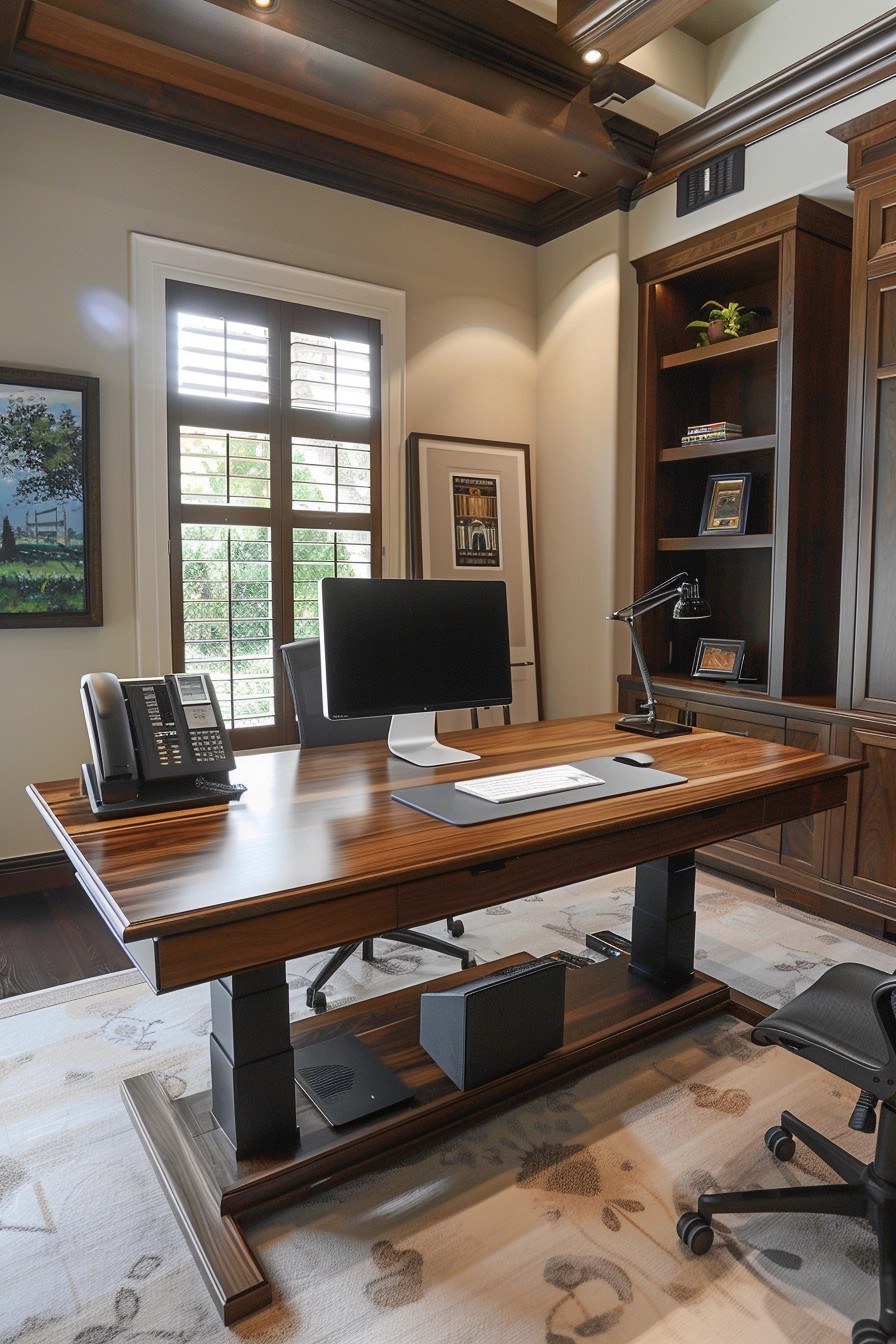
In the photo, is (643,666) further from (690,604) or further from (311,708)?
(311,708)

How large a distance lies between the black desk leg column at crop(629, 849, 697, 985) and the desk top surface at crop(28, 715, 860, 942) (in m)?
0.34

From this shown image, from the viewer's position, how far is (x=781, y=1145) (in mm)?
1795

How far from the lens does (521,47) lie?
3.02m

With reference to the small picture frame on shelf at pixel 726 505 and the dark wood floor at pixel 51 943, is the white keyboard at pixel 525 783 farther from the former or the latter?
the small picture frame on shelf at pixel 726 505

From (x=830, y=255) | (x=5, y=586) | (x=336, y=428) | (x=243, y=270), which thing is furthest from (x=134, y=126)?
(x=830, y=255)

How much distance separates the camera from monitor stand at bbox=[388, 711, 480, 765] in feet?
7.20

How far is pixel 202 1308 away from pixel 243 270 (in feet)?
11.4

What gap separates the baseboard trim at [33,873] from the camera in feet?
10.6

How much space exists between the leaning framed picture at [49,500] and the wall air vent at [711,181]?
260 centimetres

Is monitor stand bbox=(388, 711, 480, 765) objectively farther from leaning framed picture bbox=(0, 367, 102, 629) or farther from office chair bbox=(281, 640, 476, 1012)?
leaning framed picture bbox=(0, 367, 102, 629)

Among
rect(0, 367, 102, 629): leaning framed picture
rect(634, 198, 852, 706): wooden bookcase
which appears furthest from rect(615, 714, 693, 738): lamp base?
rect(0, 367, 102, 629): leaning framed picture

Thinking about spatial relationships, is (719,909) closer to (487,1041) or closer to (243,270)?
(487,1041)

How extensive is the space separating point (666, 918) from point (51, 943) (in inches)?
80.5

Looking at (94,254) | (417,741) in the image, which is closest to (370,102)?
(94,254)
